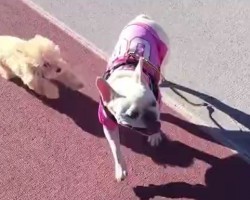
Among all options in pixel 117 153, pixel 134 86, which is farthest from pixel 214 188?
pixel 134 86

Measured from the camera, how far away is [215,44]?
13.6ft

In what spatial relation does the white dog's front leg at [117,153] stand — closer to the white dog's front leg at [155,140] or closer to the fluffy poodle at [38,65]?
the white dog's front leg at [155,140]

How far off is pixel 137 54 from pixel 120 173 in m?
0.73

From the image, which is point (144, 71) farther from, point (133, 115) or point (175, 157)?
point (175, 157)

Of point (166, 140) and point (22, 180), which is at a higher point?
point (166, 140)

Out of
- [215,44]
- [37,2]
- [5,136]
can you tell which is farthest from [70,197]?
[37,2]

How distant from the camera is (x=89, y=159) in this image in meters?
3.51

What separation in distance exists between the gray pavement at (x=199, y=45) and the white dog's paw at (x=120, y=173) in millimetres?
651

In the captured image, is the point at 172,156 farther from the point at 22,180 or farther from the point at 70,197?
the point at 22,180

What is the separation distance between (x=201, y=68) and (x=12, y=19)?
160cm

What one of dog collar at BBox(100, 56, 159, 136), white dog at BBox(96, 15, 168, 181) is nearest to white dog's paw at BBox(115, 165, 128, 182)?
white dog at BBox(96, 15, 168, 181)

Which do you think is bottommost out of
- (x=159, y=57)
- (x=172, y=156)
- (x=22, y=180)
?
(x=22, y=180)

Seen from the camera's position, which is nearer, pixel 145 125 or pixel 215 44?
pixel 145 125

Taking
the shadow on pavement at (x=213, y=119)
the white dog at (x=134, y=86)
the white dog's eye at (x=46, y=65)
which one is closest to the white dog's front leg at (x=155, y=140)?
the white dog at (x=134, y=86)
